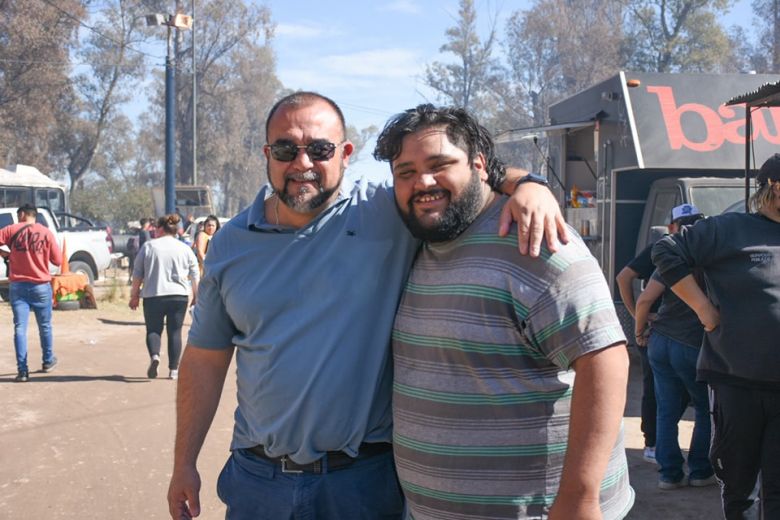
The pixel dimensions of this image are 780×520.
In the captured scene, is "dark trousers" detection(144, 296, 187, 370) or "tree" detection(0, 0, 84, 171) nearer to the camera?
"dark trousers" detection(144, 296, 187, 370)

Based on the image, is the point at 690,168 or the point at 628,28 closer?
the point at 690,168

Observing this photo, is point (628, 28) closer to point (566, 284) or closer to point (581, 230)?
point (581, 230)

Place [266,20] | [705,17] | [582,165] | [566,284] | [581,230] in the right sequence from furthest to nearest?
[266,20]
[705,17]
[582,165]
[581,230]
[566,284]

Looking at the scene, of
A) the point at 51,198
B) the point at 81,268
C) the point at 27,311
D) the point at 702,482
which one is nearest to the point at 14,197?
the point at 51,198

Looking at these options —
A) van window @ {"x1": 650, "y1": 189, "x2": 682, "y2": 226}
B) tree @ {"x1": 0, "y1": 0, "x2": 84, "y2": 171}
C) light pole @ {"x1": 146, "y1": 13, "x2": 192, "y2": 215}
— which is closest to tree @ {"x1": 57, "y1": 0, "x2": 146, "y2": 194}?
tree @ {"x1": 0, "y1": 0, "x2": 84, "y2": 171}

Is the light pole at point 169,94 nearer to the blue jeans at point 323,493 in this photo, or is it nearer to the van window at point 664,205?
the van window at point 664,205

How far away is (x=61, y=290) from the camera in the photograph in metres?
14.4

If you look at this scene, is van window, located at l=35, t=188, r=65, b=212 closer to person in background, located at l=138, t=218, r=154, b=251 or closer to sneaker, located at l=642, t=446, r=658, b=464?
person in background, located at l=138, t=218, r=154, b=251

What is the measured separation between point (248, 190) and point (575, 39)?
27.1 metres

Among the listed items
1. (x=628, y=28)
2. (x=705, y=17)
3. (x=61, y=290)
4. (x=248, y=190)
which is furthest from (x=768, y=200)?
(x=248, y=190)

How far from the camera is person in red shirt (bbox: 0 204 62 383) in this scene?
8703mm

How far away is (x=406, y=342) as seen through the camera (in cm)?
235

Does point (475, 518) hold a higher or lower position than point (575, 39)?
lower

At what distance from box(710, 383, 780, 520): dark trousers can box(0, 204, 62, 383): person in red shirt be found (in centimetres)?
718
